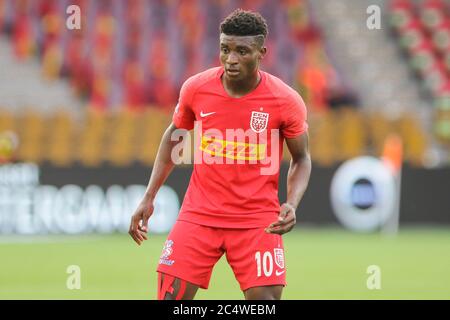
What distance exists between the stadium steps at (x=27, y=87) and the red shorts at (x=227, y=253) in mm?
15674

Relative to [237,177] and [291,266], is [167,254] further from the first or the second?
[291,266]

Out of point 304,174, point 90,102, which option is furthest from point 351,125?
point 304,174

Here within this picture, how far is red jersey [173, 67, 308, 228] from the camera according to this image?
256 inches

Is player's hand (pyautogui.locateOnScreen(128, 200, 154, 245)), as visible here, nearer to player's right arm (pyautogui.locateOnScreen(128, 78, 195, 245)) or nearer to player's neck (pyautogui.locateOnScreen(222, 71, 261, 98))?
player's right arm (pyautogui.locateOnScreen(128, 78, 195, 245))

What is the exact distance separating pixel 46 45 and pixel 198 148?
1595cm

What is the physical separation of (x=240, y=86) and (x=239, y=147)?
1.19 ft

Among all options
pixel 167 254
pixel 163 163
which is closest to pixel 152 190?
pixel 163 163

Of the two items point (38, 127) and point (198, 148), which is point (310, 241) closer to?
point (38, 127)

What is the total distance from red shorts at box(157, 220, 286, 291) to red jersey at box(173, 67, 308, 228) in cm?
6

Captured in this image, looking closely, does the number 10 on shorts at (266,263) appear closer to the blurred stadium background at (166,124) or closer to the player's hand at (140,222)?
the player's hand at (140,222)

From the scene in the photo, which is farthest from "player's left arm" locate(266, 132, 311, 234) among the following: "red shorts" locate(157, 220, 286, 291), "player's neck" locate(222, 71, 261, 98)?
"player's neck" locate(222, 71, 261, 98)

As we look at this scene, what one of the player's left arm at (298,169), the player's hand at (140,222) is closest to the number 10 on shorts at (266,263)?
the player's left arm at (298,169)

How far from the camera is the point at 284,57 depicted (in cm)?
2205

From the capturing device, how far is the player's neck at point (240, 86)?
6.50 m
